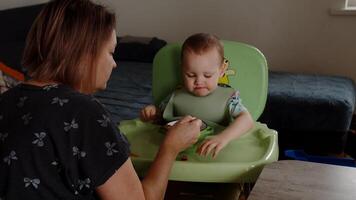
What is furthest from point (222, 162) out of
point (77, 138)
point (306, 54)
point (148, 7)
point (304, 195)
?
point (148, 7)

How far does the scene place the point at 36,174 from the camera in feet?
2.71

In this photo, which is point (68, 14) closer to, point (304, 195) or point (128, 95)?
point (304, 195)

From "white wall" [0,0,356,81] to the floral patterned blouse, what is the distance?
7.55ft

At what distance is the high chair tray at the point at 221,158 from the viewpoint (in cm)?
112

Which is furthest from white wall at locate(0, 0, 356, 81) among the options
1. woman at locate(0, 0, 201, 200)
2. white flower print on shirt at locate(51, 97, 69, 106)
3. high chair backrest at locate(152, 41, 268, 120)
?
white flower print on shirt at locate(51, 97, 69, 106)

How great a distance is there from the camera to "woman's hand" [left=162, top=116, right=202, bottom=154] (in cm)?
108

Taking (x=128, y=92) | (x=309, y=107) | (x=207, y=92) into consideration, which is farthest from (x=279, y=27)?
(x=207, y=92)

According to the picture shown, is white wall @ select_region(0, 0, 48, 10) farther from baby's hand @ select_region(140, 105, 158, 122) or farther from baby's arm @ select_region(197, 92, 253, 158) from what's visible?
baby's arm @ select_region(197, 92, 253, 158)

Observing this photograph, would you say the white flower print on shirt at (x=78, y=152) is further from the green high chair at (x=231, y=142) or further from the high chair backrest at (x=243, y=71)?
the high chair backrest at (x=243, y=71)

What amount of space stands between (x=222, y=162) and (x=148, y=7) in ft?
7.74

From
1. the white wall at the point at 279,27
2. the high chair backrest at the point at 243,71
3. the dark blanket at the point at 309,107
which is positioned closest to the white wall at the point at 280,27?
the white wall at the point at 279,27

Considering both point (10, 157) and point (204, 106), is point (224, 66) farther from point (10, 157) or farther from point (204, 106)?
point (10, 157)

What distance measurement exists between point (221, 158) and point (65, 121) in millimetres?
518

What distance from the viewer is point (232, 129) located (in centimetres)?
126
